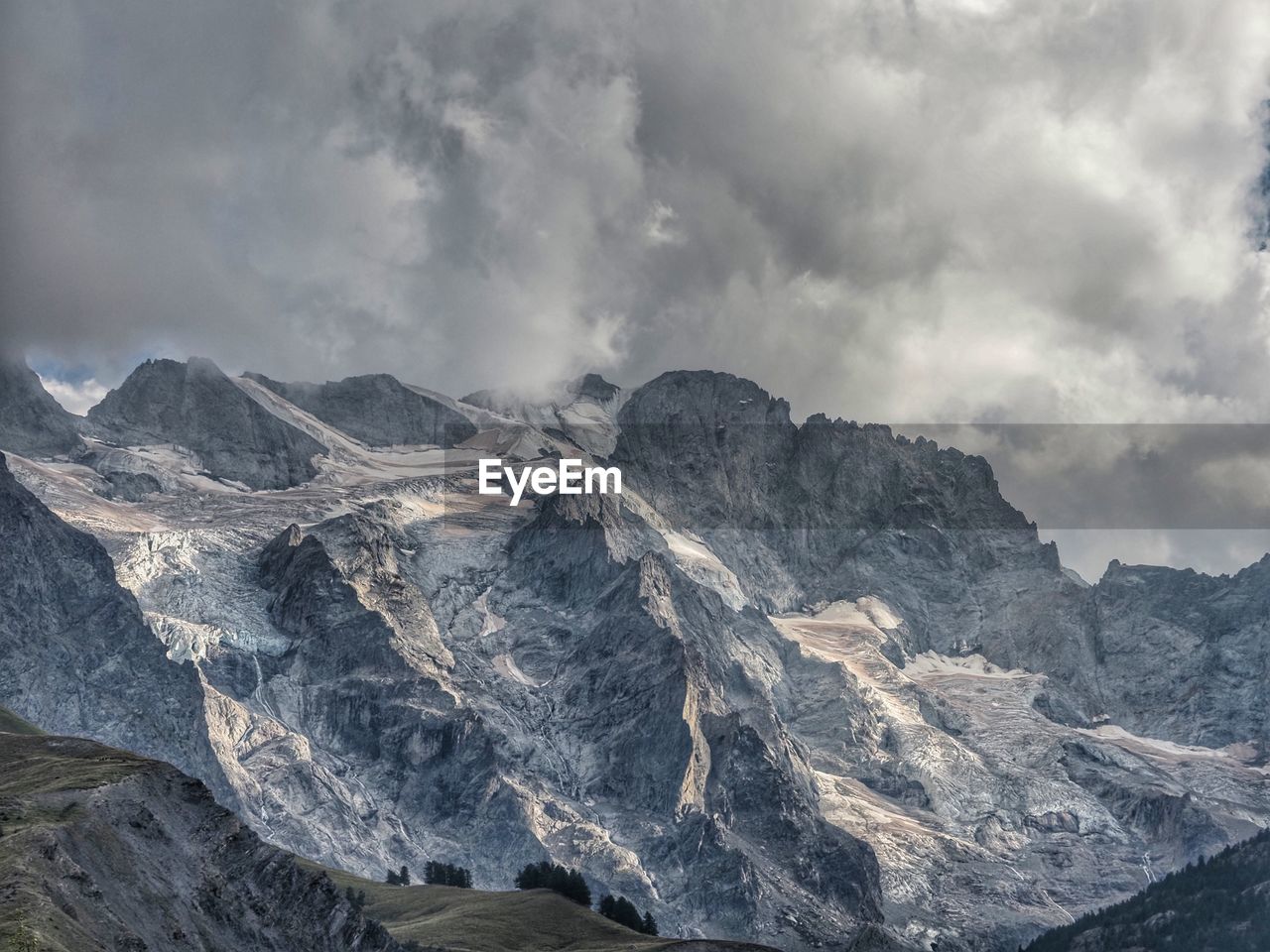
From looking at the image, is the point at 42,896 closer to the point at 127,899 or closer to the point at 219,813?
the point at 127,899

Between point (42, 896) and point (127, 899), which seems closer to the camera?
point (42, 896)

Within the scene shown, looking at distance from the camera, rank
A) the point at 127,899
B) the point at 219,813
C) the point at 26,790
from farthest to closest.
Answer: the point at 219,813 → the point at 26,790 → the point at 127,899

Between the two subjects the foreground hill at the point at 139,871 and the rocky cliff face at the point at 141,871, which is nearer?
the foreground hill at the point at 139,871

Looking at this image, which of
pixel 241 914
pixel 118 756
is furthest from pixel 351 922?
pixel 118 756

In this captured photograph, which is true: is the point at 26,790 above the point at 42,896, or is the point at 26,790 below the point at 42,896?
above

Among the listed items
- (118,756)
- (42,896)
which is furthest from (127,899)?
(118,756)

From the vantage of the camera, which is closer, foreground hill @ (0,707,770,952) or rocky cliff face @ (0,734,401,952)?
foreground hill @ (0,707,770,952)

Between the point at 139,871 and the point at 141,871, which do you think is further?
the point at 141,871

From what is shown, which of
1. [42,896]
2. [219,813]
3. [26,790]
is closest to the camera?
[42,896]
